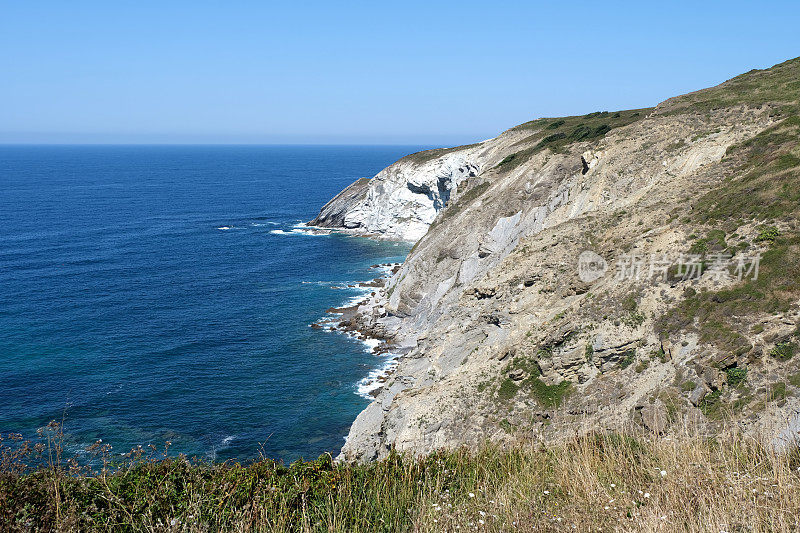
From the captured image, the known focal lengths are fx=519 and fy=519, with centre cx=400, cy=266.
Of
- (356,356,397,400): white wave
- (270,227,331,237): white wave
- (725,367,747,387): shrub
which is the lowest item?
(356,356,397,400): white wave

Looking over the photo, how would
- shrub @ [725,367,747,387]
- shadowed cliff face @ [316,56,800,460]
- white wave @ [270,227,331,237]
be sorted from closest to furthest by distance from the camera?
shrub @ [725,367,747,387], shadowed cliff face @ [316,56,800,460], white wave @ [270,227,331,237]

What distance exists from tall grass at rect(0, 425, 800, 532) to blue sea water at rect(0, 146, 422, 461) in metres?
4.98

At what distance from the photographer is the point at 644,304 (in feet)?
83.5

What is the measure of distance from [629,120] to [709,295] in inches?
1883

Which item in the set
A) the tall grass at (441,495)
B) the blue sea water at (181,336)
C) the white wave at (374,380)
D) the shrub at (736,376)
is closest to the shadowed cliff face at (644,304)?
the shrub at (736,376)

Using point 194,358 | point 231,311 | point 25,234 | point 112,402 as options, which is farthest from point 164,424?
point 25,234

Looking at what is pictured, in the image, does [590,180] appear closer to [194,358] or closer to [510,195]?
[510,195]

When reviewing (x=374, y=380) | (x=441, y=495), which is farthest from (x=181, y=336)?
(x=441, y=495)

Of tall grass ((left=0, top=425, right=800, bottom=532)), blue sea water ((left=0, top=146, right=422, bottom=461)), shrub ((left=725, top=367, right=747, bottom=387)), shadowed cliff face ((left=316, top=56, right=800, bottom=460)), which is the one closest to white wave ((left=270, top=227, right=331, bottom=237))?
blue sea water ((left=0, top=146, right=422, bottom=461))

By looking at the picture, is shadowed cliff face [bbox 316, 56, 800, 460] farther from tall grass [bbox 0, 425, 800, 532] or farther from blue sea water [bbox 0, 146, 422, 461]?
blue sea water [bbox 0, 146, 422, 461]

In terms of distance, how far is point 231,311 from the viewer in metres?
63.8

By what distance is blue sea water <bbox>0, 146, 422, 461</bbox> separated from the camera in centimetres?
3972

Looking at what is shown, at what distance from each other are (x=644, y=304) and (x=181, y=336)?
4732 cm

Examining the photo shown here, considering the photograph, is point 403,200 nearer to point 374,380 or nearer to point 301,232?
point 301,232
